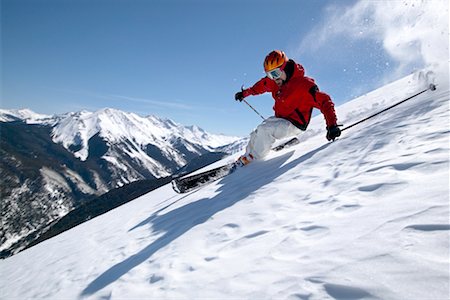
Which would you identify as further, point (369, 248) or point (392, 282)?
point (369, 248)

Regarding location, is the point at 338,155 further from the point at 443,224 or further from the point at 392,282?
the point at 392,282

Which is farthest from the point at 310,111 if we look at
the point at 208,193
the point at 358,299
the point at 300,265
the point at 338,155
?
the point at 358,299

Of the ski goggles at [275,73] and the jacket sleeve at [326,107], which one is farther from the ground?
the ski goggles at [275,73]

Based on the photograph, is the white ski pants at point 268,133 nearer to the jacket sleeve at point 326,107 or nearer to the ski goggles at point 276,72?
the jacket sleeve at point 326,107

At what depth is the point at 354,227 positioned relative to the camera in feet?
10.1

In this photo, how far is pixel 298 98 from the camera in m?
8.22

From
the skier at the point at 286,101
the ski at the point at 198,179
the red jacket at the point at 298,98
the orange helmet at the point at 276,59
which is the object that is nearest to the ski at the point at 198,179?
the ski at the point at 198,179

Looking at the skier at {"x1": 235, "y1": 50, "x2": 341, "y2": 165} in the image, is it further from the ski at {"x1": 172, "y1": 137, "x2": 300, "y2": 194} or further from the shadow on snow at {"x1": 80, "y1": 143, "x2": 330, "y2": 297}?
the ski at {"x1": 172, "y1": 137, "x2": 300, "y2": 194}

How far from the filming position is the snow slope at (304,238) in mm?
2396

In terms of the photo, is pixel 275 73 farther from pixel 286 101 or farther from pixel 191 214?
pixel 191 214

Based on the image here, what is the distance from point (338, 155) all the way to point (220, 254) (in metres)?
3.52

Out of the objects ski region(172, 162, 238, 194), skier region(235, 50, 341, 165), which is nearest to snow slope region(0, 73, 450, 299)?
ski region(172, 162, 238, 194)

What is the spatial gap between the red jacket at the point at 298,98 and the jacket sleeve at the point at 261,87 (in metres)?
1.18

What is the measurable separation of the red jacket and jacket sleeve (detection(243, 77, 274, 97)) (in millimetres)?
1179
